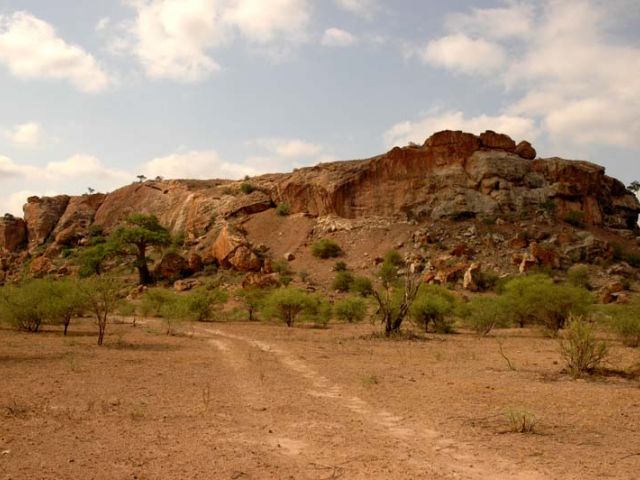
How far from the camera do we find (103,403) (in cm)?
877

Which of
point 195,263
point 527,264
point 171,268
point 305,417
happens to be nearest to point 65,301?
point 305,417

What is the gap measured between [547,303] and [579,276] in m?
16.9

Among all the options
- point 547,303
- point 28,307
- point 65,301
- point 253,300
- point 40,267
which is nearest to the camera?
point 65,301

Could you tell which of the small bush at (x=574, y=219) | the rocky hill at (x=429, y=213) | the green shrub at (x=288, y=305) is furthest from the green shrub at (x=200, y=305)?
the small bush at (x=574, y=219)

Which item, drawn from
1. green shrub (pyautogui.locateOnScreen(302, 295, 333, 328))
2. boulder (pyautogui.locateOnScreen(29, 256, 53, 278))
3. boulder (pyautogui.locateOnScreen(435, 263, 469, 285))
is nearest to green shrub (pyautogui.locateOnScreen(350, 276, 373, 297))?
boulder (pyautogui.locateOnScreen(435, 263, 469, 285))

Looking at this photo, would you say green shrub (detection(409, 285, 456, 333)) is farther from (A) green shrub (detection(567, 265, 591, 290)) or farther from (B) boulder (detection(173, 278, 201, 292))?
(B) boulder (detection(173, 278, 201, 292))

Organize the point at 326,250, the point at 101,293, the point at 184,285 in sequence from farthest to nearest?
the point at 326,250
the point at 184,285
the point at 101,293

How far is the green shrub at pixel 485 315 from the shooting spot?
75.5 ft

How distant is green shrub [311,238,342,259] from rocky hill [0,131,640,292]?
923 millimetres

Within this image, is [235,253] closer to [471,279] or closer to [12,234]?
[471,279]

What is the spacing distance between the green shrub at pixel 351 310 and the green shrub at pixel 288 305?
5.83ft

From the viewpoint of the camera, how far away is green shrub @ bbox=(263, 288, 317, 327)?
2681cm

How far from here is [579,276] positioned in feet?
121

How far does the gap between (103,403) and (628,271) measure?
40.2 meters
